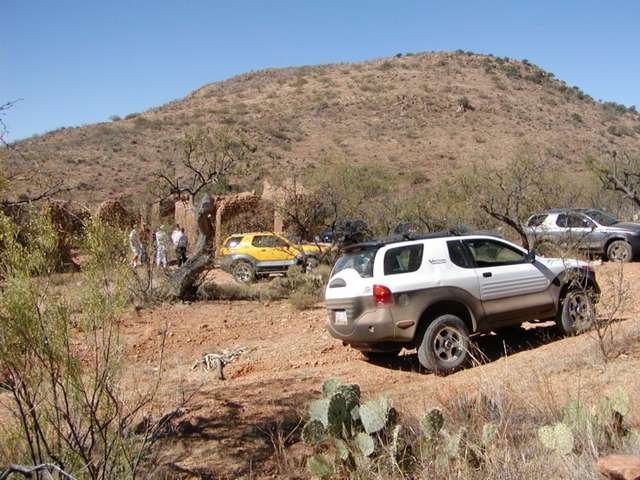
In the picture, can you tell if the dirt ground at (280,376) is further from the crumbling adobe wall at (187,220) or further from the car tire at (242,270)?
the crumbling adobe wall at (187,220)

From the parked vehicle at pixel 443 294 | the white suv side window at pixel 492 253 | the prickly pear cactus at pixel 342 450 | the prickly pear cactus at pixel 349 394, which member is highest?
the white suv side window at pixel 492 253

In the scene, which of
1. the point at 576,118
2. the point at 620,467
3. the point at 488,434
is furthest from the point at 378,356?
the point at 576,118

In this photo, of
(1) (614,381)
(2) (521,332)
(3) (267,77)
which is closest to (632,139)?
(3) (267,77)

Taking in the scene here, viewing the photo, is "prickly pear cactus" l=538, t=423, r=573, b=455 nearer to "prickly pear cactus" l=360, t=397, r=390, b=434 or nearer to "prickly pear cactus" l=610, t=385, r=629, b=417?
"prickly pear cactus" l=610, t=385, r=629, b=417

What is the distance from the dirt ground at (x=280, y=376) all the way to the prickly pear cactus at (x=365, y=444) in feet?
1.95

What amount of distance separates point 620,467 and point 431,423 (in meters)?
1.35

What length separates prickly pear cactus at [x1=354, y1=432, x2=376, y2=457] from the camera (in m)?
4.52

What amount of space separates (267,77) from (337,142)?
93.2ft

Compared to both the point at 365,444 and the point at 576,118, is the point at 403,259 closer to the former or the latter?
the point at 365,444

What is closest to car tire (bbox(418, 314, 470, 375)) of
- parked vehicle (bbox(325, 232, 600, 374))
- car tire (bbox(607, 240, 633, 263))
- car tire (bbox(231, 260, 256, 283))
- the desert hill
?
parked vehicle (bbox(325, 232, 600, 374))

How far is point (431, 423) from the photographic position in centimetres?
452

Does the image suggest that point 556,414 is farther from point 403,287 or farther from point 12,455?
point 12,455

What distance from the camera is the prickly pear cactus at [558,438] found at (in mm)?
4020

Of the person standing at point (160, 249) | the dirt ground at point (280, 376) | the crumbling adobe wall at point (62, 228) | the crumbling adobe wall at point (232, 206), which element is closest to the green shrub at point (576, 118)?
the crumbling adobe wall at point (232, 206)
